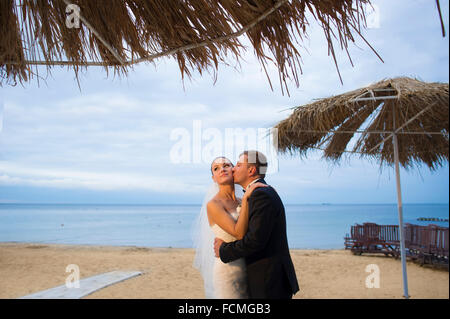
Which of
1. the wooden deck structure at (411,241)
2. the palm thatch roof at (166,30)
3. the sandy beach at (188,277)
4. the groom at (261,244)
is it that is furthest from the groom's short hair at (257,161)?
the wooden deck structure at (411,241)

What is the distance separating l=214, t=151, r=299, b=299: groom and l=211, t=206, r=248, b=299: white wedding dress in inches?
1.2

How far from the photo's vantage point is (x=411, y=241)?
22.2 ft

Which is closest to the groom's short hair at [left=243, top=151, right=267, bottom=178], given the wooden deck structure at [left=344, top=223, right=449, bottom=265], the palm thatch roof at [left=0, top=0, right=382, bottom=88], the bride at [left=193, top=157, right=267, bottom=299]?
the bride at [left=193, top=157, right=267, bottom=299]

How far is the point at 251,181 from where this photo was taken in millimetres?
1683

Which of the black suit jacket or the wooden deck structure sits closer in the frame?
the black suit jacket

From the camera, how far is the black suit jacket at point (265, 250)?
1534 mm

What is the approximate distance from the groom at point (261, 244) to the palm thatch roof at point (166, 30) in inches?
20.5

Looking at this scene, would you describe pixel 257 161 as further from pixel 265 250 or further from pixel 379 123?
pixel 379 123

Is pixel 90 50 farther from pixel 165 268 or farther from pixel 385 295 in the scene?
pixel 165 268

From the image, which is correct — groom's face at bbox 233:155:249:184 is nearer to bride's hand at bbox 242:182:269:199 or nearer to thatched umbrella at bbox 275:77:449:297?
bride's hand at bbox 242:182:269:199

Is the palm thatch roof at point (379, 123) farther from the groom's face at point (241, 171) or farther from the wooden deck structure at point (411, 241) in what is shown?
the groom's face at point (241, 171)

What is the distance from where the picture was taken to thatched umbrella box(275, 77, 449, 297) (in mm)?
3592

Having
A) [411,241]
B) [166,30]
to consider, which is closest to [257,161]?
[166,30]

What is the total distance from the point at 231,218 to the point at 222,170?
26cm
